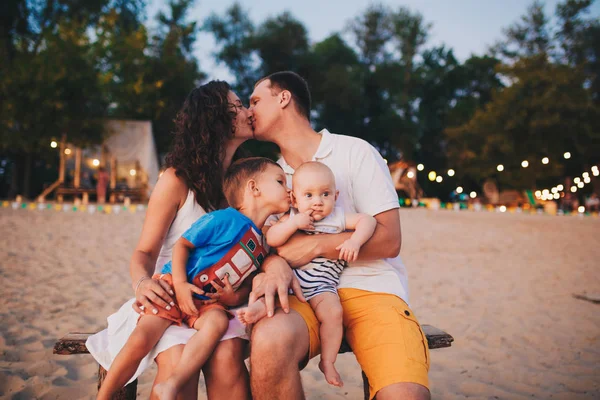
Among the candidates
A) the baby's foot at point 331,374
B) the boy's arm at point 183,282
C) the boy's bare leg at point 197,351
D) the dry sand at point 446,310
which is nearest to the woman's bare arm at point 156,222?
the boy's arm at point 183,282

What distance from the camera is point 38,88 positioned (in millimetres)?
18906

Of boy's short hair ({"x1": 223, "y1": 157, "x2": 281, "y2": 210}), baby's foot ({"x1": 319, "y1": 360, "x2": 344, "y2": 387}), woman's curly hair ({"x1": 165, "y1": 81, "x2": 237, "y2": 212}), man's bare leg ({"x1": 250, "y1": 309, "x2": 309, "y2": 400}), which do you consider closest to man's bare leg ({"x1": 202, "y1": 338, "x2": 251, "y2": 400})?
man's bare leg ({"x1": 250, "y1": 309, "x2": 309, "y2": 400})

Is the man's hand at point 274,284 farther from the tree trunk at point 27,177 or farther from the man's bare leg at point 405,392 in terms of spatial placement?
the tree trunk at point 27,177

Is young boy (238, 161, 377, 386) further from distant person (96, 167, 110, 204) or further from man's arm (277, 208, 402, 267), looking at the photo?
distant person (96, 167, 110, 204)

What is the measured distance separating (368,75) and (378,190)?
3394cm

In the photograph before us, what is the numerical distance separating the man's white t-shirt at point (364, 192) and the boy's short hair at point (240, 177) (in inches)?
17.1

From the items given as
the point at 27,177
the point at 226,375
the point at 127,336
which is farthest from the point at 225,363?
the point at 27,177

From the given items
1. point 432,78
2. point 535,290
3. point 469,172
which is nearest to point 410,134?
point 469,172

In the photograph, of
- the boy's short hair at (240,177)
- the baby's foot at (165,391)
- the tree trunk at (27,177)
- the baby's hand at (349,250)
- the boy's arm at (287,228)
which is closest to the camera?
the baby's foot at (165,391)

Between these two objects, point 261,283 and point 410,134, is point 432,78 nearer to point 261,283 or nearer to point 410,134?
point 410,134

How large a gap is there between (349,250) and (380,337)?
437mm

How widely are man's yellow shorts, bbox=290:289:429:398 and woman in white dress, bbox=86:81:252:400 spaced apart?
0.40 meters

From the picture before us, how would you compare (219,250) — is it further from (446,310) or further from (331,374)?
(446,310)

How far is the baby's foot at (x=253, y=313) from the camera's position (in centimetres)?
183
